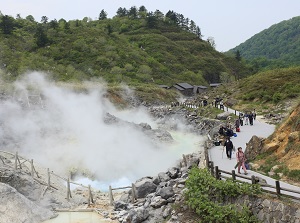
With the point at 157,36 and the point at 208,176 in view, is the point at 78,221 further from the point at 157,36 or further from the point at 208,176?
the point at 157,36

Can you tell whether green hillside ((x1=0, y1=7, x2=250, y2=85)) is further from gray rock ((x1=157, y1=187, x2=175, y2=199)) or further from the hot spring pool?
gray rock ((x1=157, y1=187, x2=175, y2=199))

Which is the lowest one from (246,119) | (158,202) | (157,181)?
(158,202)

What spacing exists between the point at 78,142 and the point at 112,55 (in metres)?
64.1

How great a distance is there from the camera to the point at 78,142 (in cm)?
3059

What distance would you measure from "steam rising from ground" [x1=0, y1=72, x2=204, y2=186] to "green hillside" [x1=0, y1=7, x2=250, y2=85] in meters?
30.2

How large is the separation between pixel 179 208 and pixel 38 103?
102 ft

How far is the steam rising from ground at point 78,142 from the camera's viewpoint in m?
25.8

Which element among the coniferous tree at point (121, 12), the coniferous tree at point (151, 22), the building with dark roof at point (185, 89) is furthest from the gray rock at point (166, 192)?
the coniferous tree at point (121, 12)

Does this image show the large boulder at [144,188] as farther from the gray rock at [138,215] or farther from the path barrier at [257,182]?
the path barrier at [257,182]

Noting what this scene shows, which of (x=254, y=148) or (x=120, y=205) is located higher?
(x=254, y=148)

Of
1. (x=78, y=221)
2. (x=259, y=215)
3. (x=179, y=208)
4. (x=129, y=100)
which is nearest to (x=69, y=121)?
(x=78, y=221)

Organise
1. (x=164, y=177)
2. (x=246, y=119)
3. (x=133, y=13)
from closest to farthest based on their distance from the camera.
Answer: (x=164, y=177) → (x=246, y=119) → (x=133, y=13)

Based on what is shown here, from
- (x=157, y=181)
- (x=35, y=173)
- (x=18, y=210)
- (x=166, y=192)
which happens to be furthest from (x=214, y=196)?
(x=35, y=173)

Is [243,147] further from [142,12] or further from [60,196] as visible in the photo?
[142,12]
